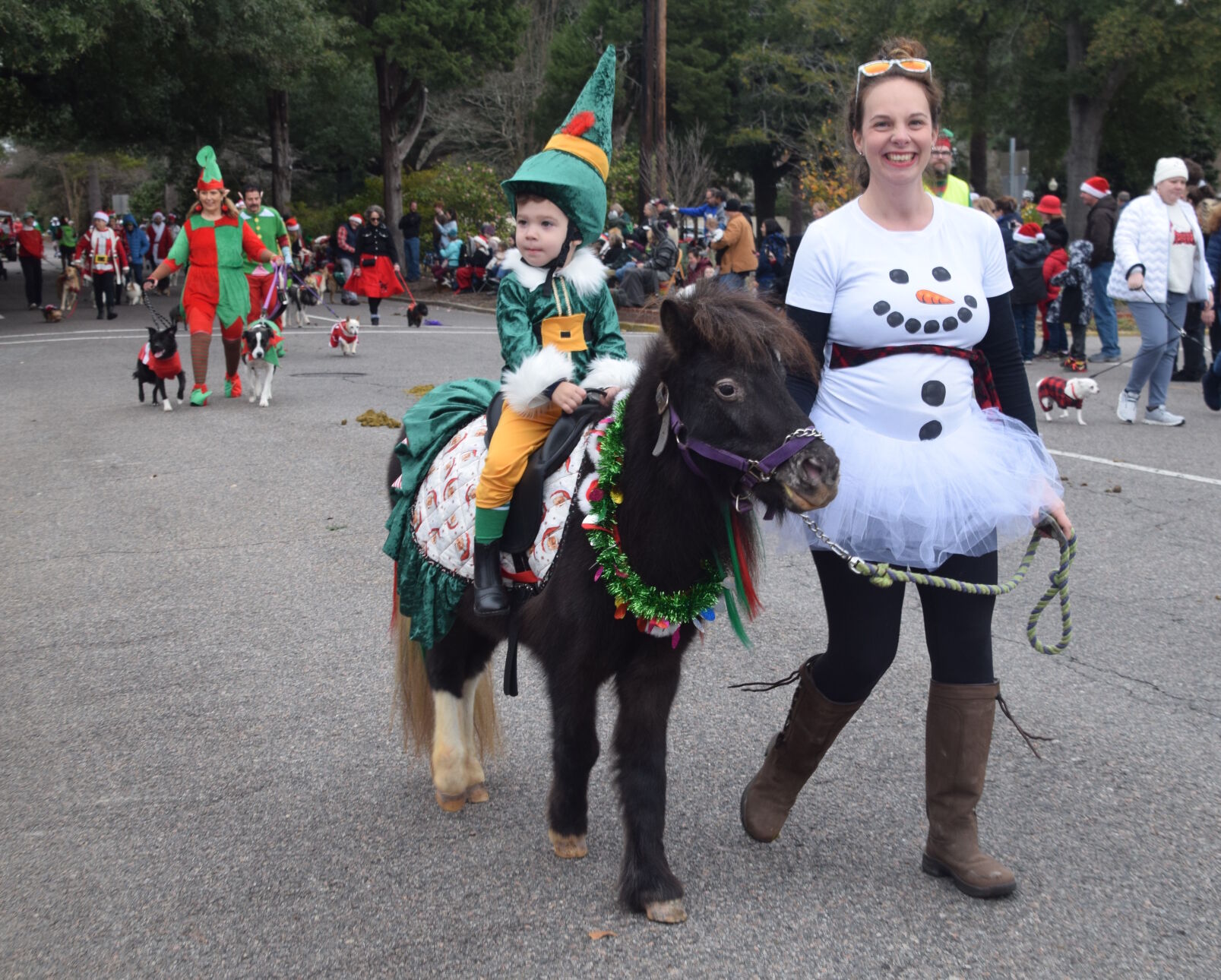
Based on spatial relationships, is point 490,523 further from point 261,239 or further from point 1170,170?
point 261,239

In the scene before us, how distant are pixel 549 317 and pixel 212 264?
943 cm

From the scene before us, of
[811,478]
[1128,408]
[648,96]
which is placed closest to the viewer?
[811,478]

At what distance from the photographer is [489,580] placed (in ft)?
11.8

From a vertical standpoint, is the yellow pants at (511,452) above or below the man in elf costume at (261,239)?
below

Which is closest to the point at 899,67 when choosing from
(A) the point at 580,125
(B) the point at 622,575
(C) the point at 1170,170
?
(A) the point at 580,125

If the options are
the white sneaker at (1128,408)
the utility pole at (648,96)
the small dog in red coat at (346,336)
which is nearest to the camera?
the white sneaker at (1128,408)

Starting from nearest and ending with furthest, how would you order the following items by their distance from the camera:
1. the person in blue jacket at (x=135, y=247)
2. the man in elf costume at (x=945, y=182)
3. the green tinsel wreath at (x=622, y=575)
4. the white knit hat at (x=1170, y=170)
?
the green tinsel wreath at (x=622, y=575) → the man in elf costume at (x=945, y=182) → the white knit hat at (x=1170, y=170) → the person in blue jacket at (x=135, y=247)

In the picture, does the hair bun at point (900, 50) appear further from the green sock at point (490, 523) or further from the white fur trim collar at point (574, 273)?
the green sock at point (490, 523)

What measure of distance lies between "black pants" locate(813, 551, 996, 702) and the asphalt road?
2.01 ft

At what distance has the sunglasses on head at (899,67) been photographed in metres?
3.14

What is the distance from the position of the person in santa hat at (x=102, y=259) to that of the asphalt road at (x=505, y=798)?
18200mm

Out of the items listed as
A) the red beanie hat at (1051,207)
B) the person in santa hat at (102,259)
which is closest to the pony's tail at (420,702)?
the red beanie hat at (1051,207)

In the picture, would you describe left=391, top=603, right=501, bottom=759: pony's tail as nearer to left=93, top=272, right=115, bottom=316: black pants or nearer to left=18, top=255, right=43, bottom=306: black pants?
left=93, top=272, right=115, bottom=316: black pants

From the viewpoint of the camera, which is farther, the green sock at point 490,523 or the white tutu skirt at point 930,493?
the green sock at point 490,523
